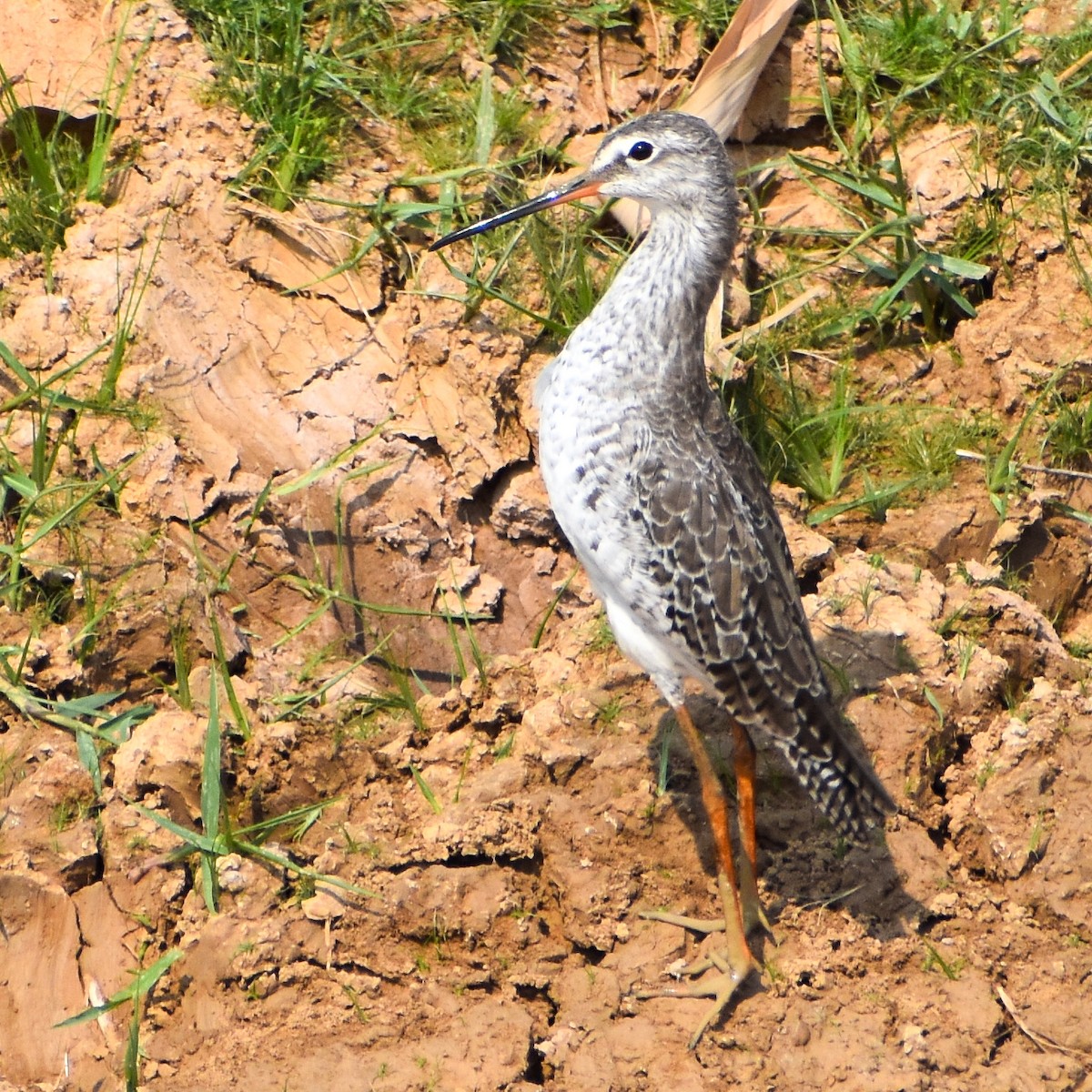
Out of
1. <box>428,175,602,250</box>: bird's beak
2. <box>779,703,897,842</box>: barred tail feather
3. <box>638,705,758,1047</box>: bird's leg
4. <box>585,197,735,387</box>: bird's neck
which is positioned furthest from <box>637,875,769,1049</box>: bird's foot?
<box>428,175,602,250</box>: bird's beak

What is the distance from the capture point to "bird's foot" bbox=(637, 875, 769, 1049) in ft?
15.7

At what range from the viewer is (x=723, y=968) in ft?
15.9

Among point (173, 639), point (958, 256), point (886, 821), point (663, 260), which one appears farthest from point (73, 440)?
point (958, 256)

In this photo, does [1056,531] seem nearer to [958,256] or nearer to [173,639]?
[958,256]

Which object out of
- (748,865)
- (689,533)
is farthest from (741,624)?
(748,865)

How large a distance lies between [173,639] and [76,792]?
2.13 feet

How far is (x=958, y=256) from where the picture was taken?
22.0ft

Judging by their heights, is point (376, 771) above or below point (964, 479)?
below

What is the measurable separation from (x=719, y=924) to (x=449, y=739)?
1108mm

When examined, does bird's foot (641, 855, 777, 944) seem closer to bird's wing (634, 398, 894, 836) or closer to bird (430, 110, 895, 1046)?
bird (430, 110, 895, 1046)

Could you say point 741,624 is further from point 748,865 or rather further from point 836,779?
point 748,865

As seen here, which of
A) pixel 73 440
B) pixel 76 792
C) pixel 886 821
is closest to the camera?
pixel 76 792

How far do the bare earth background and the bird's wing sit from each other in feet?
1.39

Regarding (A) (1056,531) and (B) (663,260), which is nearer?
(B) (663,260)
